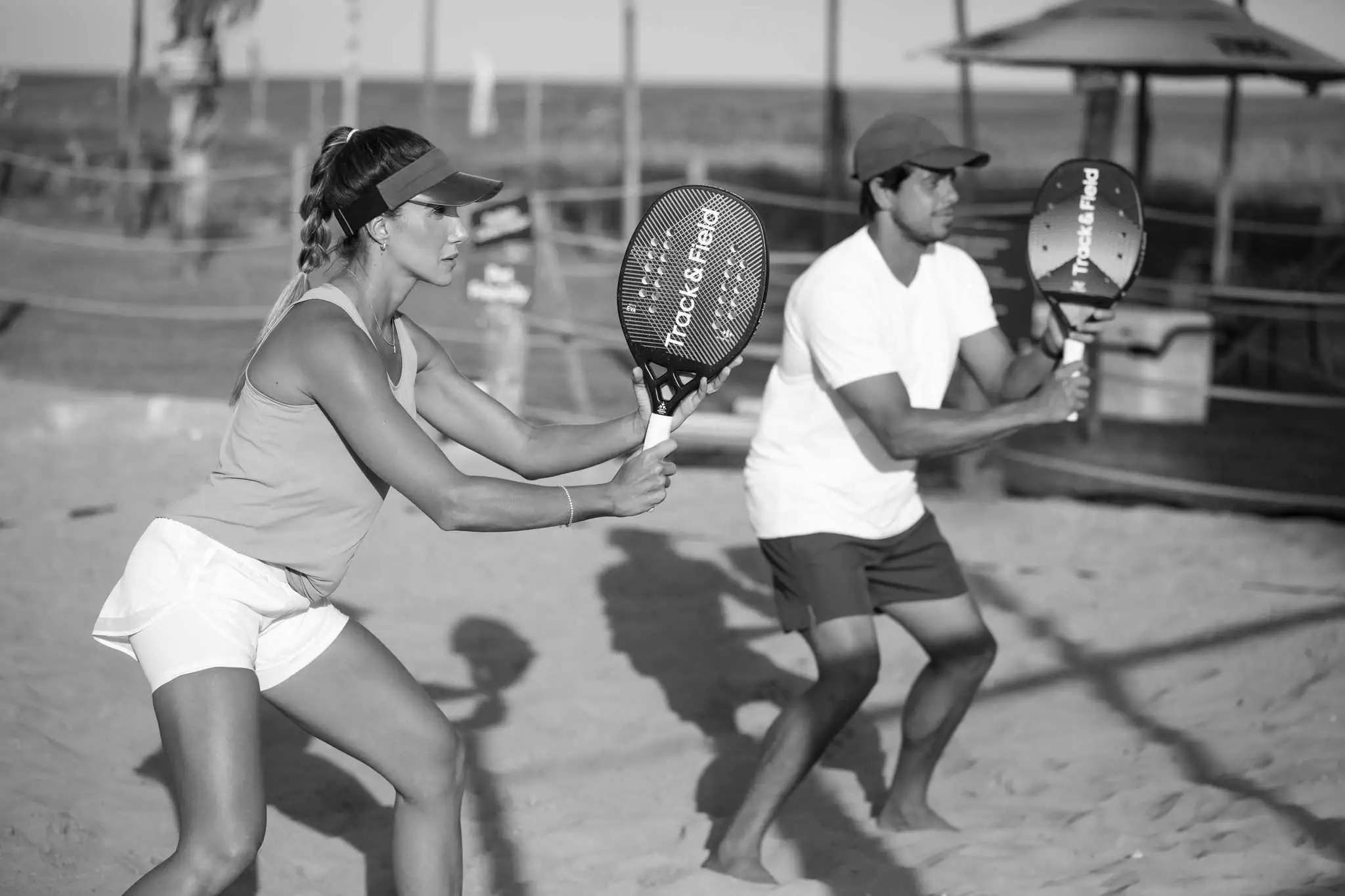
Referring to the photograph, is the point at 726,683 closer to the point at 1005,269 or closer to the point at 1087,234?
the point at 1087,234

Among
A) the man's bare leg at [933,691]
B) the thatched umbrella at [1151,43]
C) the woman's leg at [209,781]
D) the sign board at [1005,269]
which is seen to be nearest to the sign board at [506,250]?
the sign board at [1005,269]

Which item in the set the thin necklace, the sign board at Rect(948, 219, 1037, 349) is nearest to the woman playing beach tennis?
the thin necklace

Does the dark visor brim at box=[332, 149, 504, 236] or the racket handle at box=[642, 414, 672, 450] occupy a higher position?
the dark visor brim at box=[332, 149, 504, 236]

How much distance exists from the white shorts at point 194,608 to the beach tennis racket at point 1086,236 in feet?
6.16

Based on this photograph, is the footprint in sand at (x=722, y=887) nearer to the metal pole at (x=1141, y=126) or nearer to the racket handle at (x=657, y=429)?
the racket handle at (x=657, y=429)

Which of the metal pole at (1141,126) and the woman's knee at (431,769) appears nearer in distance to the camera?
the woman's knee at (431,769)

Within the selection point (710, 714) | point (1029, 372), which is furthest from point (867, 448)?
point (710, 714)

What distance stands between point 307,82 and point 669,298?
194 feet

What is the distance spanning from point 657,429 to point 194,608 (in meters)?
0.83

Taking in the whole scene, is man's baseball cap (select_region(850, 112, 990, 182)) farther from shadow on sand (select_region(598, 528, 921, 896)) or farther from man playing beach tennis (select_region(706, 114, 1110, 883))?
shadow on sand (select_region(598, 528, 921, 896))

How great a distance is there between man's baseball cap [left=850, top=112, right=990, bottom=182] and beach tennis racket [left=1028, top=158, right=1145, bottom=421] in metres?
0.23

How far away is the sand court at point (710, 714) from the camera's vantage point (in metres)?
3.49

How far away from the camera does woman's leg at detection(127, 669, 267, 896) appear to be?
2.25m

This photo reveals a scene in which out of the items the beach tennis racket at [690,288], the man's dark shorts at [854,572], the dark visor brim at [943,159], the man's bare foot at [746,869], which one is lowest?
the man's bare foot at [746,869]
